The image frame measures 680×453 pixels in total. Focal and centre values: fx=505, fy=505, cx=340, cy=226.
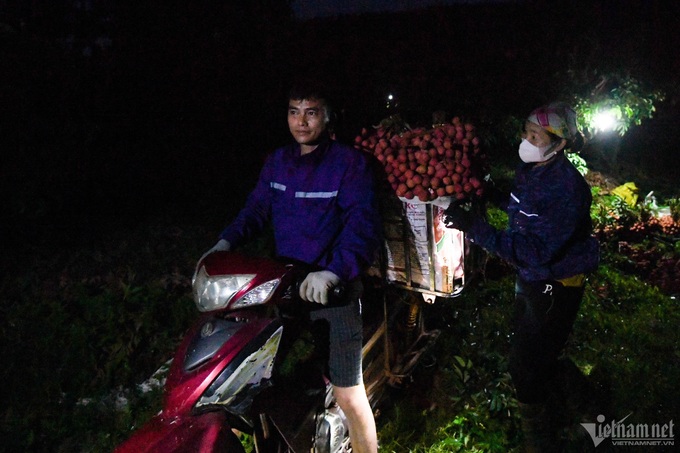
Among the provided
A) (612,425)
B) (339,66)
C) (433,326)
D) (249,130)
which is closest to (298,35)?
(339,66)

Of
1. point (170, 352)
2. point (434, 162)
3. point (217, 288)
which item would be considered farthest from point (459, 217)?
point (170, 352)

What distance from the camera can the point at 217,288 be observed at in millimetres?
2203

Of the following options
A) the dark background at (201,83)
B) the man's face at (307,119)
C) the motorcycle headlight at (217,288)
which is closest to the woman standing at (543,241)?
the man's face at (307,119)

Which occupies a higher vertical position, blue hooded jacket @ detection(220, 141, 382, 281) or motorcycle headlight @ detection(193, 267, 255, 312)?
blue hooded jacket @ detection(220, 141, 382, 281)

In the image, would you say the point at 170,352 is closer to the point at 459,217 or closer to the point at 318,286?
the point at 318,286

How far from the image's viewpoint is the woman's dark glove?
110 inches

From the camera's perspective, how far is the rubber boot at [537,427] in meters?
3.07

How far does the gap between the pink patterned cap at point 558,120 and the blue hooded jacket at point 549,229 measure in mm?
133

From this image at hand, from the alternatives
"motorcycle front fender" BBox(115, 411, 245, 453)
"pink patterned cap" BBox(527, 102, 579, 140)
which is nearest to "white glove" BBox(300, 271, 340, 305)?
"motorcycle front fender" BBox(115, 411, 245, 453)

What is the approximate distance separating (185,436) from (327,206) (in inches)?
50.4

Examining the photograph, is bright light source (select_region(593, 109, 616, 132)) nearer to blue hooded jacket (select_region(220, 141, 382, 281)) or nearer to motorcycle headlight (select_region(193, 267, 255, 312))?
blue hooded jacket (select_region(220, 141, 382, 281))

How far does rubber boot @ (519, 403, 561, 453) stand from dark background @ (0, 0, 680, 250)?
4.69m

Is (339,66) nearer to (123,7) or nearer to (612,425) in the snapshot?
(123,7)

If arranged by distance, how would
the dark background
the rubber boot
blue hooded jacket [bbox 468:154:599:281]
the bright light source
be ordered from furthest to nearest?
the bright light source < the dark background < the rubber boot < blue hooded jacket [bbox 468:154:599:281]
